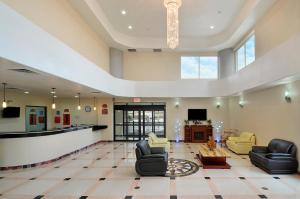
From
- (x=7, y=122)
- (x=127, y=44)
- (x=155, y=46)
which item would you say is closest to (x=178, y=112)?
(x=155, y=46)

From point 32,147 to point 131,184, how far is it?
3.76 m

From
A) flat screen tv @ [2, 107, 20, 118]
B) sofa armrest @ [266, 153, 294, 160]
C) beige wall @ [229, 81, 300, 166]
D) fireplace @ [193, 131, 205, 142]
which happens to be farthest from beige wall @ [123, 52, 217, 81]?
sofa armrest @ [266, 153, 294, 160]

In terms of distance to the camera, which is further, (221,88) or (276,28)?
(221,88)

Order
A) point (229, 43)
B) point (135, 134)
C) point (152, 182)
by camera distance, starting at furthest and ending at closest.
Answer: point (135, 134)
point (229, 43)
point (152, 182)

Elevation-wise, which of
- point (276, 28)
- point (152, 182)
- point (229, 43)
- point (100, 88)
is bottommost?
point (152, 182)

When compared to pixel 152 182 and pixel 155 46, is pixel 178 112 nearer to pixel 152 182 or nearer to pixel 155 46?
pixel 155 46

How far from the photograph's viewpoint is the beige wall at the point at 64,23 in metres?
5.80

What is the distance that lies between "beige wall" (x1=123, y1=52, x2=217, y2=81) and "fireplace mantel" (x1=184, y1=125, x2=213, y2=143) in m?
3.30

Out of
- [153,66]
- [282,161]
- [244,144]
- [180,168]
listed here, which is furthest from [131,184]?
[153,66]

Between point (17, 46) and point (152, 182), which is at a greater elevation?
point (17, 46)

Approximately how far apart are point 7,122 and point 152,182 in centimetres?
751

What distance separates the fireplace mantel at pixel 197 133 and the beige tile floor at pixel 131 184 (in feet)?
17.0

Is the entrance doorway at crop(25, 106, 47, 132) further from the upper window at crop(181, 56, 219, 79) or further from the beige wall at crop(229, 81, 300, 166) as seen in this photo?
the beige wall at crop(229, 81, 300, 166)

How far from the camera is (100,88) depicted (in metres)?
8.80
